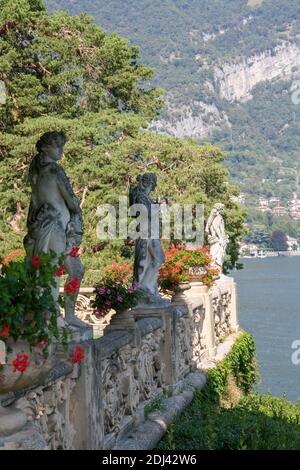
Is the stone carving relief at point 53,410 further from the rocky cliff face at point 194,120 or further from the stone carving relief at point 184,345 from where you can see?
the rocky cliff face at point 194,120

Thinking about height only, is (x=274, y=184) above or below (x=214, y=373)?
above

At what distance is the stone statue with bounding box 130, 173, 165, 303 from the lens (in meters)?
9.55

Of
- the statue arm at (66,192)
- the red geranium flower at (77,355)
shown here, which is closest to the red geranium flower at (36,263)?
the red geranium flower at (77,355)

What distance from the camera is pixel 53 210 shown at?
6055 millimetres

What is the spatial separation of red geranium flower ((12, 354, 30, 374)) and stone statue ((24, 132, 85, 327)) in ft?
6.48

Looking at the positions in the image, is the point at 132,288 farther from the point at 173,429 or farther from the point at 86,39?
the point at 86,39

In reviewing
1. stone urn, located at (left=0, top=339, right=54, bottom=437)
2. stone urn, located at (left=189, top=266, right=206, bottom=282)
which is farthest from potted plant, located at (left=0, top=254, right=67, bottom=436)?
stone urn, located at (left=189, top=266, right=206, bottom=282)

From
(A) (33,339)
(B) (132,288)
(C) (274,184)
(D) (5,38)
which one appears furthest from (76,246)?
(C) (274,184)

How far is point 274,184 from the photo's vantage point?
498ft

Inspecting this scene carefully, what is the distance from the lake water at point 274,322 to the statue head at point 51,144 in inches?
399

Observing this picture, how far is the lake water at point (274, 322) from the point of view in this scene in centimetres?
3378

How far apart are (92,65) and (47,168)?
24.0 meters

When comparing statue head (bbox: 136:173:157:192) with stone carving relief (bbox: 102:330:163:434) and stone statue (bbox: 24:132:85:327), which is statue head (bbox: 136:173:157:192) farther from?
stone statue (bbox: 24:132:85:327)

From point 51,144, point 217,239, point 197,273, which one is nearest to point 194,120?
point 217,239
